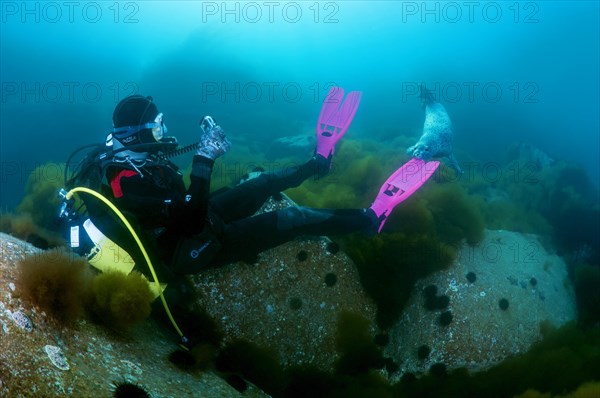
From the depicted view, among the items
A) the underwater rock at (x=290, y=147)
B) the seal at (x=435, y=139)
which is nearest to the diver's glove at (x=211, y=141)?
the seal at (x=435, y=139)

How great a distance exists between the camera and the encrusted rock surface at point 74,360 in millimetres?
2776

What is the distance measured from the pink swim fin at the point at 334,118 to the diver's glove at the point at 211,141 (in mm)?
3277

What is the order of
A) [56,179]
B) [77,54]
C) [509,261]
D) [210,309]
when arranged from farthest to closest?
1. [77,54]
2. [56,179]
3. [509,261]
4. [210,309]

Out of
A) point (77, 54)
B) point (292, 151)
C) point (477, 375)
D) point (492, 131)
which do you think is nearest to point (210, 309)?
point (477, 375)

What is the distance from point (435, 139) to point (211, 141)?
22.3 feet

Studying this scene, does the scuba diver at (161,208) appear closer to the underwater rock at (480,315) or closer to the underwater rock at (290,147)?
the underwater rock at (480,315)

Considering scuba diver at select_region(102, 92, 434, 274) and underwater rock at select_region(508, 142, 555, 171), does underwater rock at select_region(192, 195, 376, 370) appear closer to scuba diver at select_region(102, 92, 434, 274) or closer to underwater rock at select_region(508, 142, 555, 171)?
scuba diver at select_region(102, 92, 434, 274)

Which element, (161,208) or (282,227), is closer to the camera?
(161,208)

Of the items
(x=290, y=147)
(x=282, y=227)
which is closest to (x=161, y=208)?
(x=282, y=227)

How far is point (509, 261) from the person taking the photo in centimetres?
784

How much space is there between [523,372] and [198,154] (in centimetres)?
562

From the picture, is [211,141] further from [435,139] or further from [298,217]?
[435,139]

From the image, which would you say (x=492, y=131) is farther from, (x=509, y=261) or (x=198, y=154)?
(x=198, y=154)

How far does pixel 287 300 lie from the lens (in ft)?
20.4
